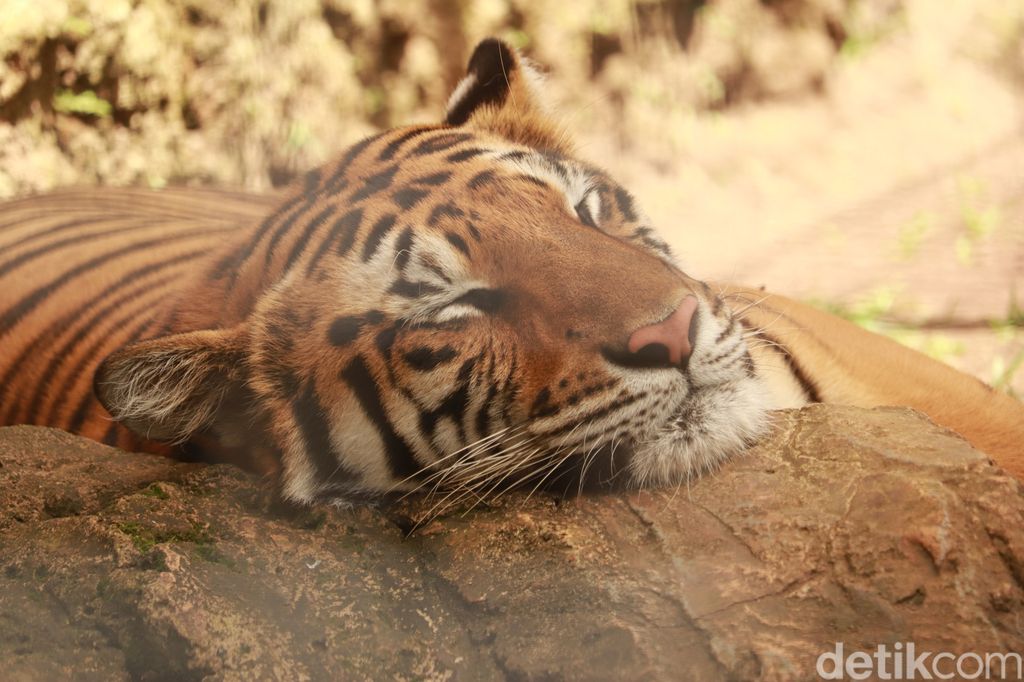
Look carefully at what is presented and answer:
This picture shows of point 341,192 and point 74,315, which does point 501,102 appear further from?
point 74,315

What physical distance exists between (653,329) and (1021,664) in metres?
0.58

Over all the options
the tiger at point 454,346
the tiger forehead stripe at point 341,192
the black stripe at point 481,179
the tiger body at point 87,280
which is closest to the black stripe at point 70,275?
the tiger body at point 87,280

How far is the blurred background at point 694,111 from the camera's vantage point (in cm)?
198

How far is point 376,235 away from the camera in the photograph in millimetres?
1502

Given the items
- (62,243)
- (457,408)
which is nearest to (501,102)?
(457,408)

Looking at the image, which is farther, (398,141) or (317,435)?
(398,141)

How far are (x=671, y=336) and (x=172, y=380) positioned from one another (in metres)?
0.71

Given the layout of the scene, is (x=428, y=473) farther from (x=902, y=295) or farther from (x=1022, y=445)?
(x=902, y=295)

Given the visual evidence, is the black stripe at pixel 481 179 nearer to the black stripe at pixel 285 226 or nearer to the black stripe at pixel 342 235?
the black stripe at pixel 342 235

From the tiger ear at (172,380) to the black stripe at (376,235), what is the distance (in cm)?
22

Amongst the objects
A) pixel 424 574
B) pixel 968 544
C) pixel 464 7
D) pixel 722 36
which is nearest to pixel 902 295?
pixel 722 36

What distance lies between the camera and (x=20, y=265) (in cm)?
224

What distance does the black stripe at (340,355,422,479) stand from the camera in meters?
1.47

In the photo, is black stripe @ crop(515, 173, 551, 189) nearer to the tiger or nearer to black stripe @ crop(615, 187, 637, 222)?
the tiger
